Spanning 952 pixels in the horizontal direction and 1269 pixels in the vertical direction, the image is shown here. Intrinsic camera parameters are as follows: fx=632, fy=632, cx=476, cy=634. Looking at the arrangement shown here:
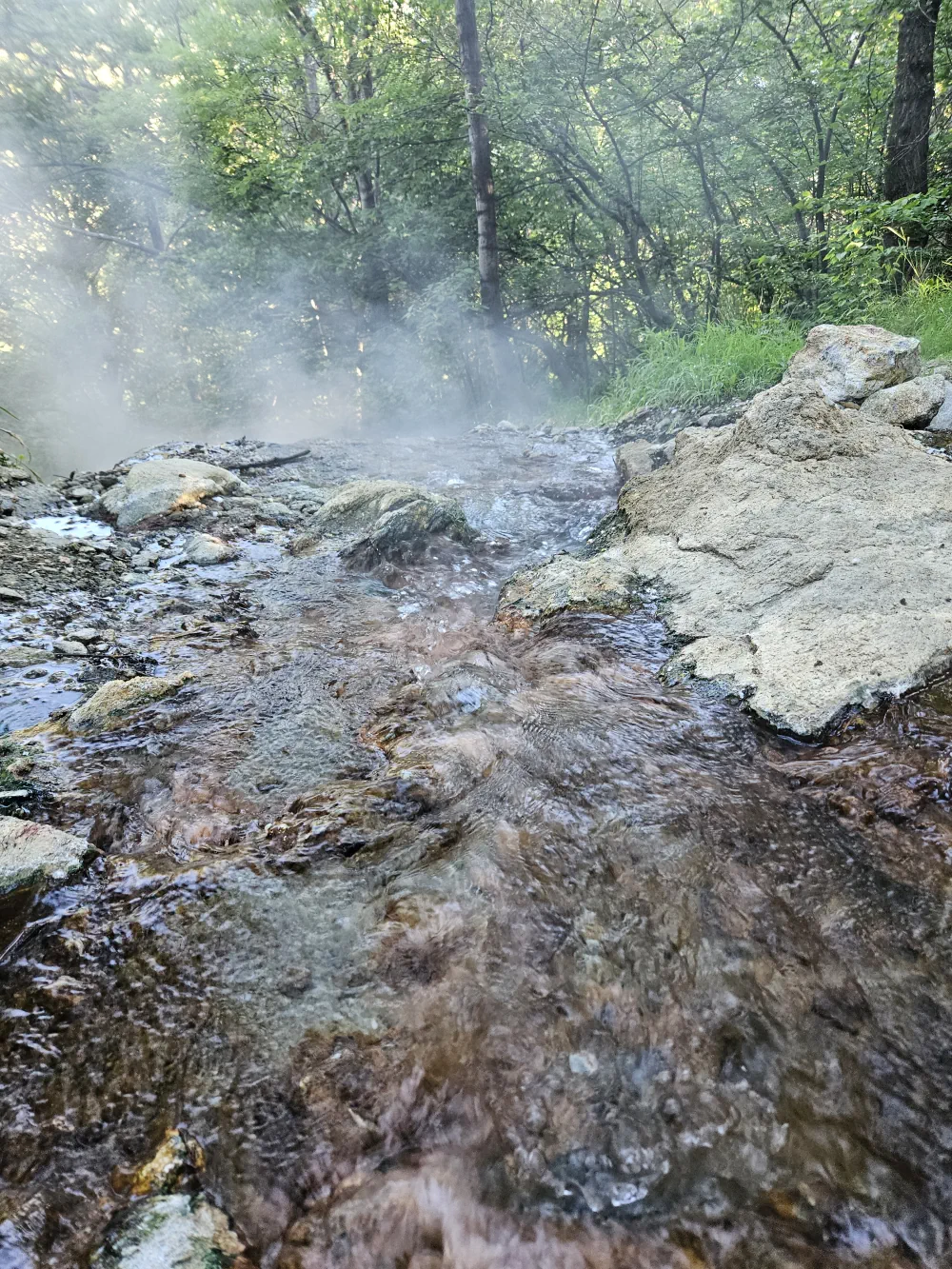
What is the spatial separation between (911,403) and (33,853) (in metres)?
4.79

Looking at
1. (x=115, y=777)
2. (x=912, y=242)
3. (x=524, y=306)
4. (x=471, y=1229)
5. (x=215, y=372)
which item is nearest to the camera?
(x=471, y=1229)

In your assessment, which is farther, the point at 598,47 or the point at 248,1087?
the point at 598,47

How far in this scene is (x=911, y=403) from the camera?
3.81m

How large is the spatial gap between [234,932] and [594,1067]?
35.6 inches

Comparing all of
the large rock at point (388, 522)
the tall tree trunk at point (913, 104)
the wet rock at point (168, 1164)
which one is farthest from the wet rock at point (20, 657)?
the tall tree trunk at point (913, 104)

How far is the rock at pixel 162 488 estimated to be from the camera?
510 centimetres

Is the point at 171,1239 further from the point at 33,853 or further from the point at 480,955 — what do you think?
the point at 33,853

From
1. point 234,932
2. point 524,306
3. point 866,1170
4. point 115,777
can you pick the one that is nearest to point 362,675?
point 115,777

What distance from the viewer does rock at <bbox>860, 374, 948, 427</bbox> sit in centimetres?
374

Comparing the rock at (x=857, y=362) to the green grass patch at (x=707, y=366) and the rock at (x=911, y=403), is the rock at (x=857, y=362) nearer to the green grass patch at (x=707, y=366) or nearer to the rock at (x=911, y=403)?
the rock at (x=911, y=403)

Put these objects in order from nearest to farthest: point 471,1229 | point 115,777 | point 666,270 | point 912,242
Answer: point 471,1229, point 115,777, point 912,242, point 666,270

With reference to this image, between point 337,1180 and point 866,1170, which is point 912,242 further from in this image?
point 337,1180

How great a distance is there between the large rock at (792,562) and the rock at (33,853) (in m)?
2.09

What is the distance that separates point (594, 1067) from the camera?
50.2 inches
